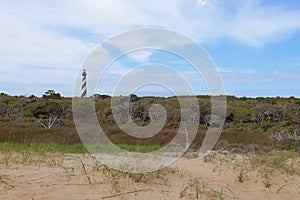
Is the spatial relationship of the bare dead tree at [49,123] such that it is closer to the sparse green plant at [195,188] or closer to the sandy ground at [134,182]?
the sandy ground at [134,182]

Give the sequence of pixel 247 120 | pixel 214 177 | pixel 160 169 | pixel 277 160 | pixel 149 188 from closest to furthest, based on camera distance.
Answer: pixel 149 188 → pixel 160 169 → pixel 214 177 → pixel 277 160 → pixel 247 120

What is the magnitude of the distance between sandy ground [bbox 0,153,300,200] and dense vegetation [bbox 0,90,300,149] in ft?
19.9

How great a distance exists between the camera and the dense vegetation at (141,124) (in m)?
13.5

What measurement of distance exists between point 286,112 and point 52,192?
2127cm

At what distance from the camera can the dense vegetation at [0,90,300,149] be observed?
533 inches

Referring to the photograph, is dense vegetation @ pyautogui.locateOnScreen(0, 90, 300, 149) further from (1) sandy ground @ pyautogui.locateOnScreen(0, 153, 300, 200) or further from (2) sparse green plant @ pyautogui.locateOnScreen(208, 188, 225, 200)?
(2) sparse green plant @ pyautogui.locateOnScreen(208, 188, 225, 200)

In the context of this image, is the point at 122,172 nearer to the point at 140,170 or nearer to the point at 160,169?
the point at 140,170

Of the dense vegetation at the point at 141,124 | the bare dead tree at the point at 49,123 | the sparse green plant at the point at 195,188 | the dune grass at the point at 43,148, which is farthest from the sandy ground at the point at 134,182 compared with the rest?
the bare dead tree at the point at 49,123

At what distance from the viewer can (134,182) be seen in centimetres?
540

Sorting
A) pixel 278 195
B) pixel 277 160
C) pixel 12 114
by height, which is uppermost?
A: pixel 12 114

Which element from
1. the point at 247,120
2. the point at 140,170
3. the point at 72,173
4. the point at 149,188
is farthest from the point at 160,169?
the point at 247,120

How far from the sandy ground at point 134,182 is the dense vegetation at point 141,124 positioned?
238 inches

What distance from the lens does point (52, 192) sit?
4879 millimetres

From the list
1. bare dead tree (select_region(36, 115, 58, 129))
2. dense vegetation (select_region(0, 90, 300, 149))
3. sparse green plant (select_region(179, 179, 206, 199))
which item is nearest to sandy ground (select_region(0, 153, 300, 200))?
sparse green plant (select_region(179, 179, 206, 199))
